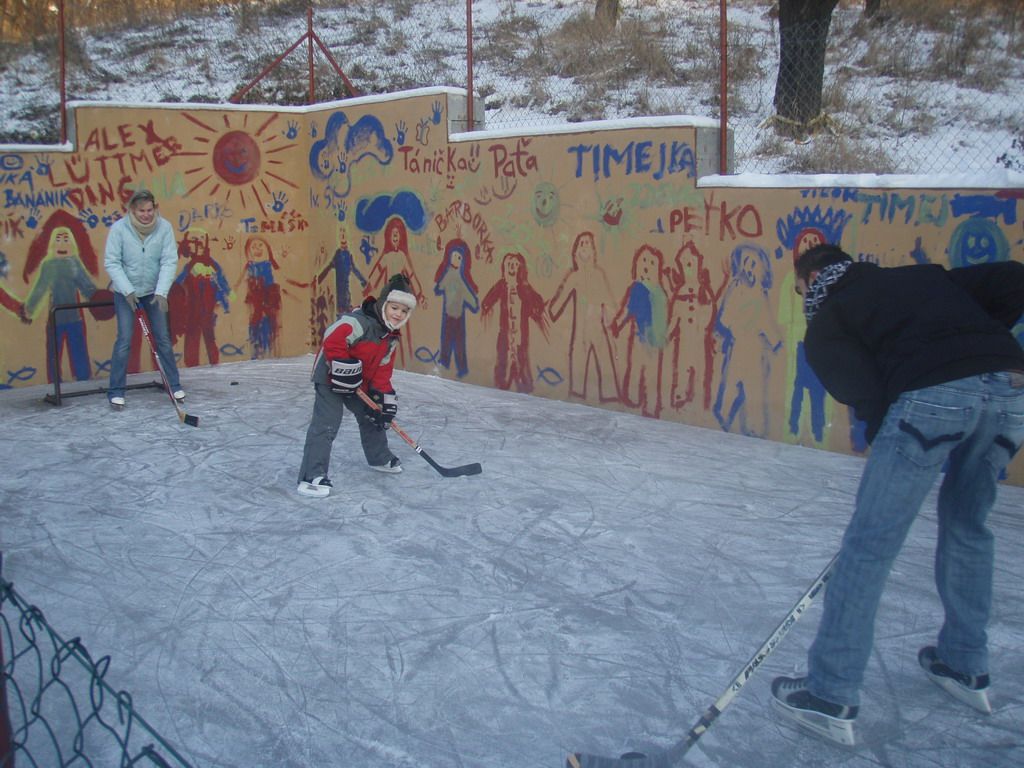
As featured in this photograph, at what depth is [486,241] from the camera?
8.13m

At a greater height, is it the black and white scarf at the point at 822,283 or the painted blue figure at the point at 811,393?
the black and white scarf at the point at 822,283

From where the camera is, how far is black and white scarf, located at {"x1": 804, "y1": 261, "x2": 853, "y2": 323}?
3.30 metres

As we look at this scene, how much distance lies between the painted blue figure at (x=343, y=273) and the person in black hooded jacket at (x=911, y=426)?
21.0 ft

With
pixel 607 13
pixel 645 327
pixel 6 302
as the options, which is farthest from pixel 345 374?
pixel 607 13

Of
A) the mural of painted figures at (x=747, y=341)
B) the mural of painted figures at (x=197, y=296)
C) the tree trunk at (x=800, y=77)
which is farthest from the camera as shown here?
the tree trunk at (x=800, y=77)

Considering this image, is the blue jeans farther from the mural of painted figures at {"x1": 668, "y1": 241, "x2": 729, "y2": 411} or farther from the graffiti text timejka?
the mural of painted figures at {"x1": 668, "y1": 241, "x2": 729, "y2": 411}

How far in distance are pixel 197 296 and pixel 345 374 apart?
4.38 meters

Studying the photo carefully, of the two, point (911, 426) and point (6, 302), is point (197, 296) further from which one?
point (911, 426)

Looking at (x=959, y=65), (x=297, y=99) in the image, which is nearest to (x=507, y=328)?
Result: (x=297, y=99)

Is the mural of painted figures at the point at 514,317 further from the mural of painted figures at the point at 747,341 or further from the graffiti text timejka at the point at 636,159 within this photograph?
the mural of painted figures at the point at 747,341

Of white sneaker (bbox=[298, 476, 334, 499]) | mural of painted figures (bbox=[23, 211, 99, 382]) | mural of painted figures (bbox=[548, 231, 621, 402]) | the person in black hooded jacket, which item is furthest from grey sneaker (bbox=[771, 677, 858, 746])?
mural of painted figures (bbox=[23, 211, 99, 382])

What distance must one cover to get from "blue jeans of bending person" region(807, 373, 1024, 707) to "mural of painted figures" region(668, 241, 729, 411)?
11.7 feet

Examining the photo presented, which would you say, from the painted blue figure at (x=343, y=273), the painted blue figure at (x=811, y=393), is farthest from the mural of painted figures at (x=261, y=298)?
the painted blue figure at (x=811, y=393)

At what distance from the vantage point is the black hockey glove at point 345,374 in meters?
5.36
